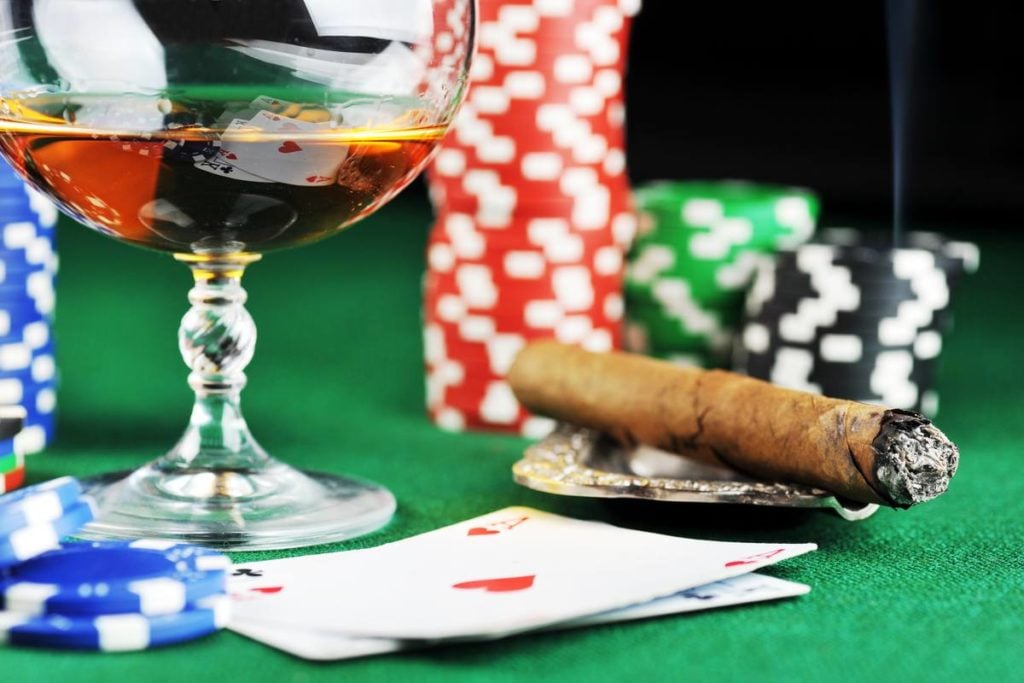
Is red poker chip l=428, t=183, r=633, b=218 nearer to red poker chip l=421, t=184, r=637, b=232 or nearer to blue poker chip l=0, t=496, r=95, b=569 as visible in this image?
red poker chip l=421, t=184, r=637, b=232

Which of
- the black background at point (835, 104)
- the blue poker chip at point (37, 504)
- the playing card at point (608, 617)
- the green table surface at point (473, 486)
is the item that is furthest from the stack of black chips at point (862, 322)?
the black background at point (835, 104)

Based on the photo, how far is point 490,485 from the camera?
2.00m

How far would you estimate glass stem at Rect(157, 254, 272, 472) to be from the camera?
1.71m

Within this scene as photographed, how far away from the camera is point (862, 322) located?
2.34 metres

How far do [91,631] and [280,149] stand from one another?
531 millimetres

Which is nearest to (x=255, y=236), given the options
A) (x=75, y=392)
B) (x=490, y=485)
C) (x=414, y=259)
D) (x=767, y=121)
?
(x=490, y=485)

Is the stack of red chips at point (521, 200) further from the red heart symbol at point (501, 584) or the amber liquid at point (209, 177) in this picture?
the red heart symbol at point (501, 584)

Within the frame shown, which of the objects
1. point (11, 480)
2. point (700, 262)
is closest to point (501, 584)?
point (11, 480)

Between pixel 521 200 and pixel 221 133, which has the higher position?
pixel 221 133

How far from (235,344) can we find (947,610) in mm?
817

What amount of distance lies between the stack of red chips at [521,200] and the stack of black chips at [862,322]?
31cm

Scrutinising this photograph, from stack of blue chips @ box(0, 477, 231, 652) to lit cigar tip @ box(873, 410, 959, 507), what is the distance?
26.8 inches

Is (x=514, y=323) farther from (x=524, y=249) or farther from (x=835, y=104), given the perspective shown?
(x=835, y=104)

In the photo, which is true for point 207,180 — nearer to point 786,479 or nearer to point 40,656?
point 40,656
